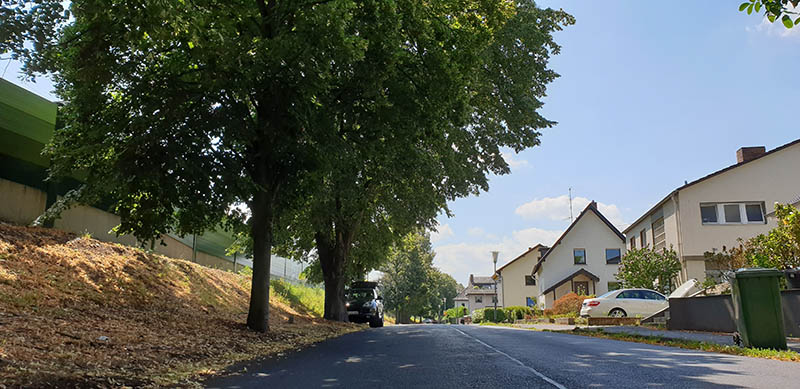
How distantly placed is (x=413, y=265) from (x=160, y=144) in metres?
67.3

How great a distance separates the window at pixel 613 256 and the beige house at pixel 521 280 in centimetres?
1369

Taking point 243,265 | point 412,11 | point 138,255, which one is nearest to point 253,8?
point 412,11

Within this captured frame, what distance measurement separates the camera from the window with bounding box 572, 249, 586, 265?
5006 cm

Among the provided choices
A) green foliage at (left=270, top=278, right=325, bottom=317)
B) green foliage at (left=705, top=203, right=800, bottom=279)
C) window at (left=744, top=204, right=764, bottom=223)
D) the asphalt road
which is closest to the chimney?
window at (left=744, top=204, right=764, bottom=223)

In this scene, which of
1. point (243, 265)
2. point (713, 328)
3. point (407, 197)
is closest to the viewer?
point (713, 328)

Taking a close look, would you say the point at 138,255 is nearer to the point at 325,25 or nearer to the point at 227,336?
the point at 227,336

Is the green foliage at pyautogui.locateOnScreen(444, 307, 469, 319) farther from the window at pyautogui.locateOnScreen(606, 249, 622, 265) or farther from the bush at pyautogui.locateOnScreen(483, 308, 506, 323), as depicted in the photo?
the window at pyautogui.locateOnScreen(606, 249, 622, 265)

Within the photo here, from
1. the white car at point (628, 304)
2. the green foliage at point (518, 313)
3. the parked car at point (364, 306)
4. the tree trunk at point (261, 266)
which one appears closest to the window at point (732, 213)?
the white car at point (628, 304)

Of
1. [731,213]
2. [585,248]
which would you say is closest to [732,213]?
[731,213]

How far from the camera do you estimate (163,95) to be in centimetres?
1119

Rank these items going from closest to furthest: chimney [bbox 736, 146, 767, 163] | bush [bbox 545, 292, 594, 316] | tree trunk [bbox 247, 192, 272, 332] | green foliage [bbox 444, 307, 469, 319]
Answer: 1. tree trunk [bbox 247, 192, 272, 332]
2. chimney [bbox 736, 146, 767, 163]
3. bush [bbox 545, 292, 594, 316]
4. green foliage [bbox 444, 307, 469, 319]

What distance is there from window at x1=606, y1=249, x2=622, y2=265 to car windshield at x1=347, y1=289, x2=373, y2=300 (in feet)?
83.4

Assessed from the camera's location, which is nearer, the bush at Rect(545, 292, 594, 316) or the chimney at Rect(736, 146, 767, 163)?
the chimney at Rect(736, 146, 767, 163)

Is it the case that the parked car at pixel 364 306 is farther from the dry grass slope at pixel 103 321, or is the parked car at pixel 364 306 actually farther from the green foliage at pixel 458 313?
the green foliage at pixel 458 313
